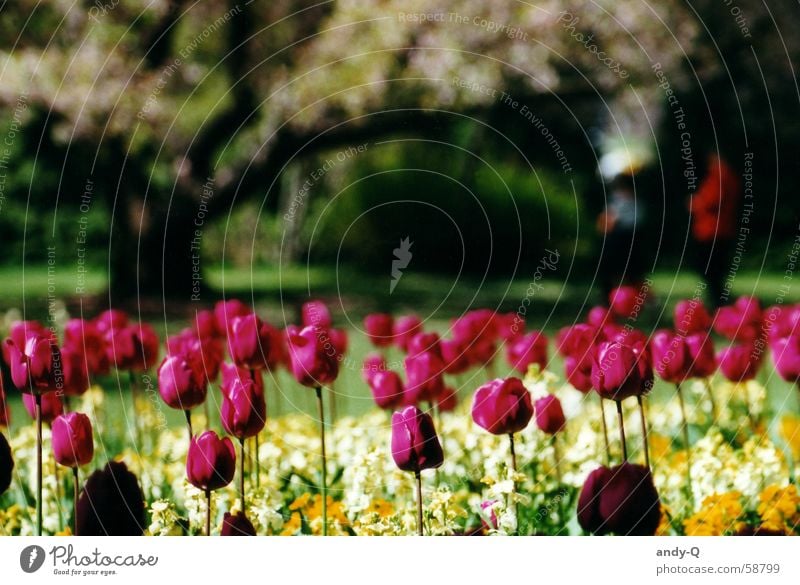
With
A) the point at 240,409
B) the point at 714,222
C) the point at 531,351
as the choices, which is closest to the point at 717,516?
the point at 531,351

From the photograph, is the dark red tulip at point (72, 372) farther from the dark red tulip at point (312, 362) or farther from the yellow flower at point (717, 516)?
the yellow flower at point (717, 516)

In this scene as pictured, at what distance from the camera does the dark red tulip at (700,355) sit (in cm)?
222

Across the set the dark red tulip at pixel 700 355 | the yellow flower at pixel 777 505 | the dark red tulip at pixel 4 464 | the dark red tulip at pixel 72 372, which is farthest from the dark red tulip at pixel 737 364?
the dark red tulip at pixel 4 464

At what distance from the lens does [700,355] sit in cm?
231

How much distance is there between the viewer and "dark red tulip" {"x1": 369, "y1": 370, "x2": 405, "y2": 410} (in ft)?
7.36

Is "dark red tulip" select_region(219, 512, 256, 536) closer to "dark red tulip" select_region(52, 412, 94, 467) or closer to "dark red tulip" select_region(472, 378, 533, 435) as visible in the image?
"dark red tulip" select_region(52, 412, 94, 467)

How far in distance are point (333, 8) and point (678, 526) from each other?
21.2ft

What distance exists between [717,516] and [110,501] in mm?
1312

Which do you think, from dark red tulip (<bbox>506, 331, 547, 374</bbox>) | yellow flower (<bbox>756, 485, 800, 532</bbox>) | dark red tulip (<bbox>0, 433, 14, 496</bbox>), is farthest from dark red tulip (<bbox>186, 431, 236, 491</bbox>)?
yellow flower (<bbox>756, 485, 800, 532</bbox>)

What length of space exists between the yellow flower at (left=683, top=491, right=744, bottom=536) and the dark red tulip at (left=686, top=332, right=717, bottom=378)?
292 mm

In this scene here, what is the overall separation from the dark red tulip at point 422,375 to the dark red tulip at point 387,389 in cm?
3
